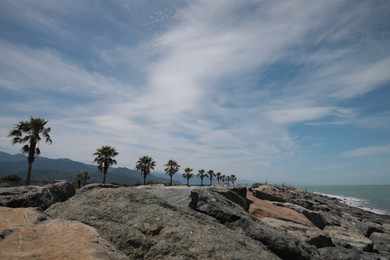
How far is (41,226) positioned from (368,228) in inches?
1091

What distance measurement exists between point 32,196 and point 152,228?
702 cm

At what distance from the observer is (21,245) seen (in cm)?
516

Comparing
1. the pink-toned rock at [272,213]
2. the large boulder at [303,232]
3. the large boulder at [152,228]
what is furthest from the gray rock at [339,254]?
the large boulder at [152,228]

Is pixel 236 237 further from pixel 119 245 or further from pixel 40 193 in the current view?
pixel 40 193

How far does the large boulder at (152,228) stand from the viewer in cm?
670

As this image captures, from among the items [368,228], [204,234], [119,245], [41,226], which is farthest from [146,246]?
[368,228]

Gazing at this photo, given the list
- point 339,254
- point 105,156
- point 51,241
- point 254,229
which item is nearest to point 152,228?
→ point 51,241

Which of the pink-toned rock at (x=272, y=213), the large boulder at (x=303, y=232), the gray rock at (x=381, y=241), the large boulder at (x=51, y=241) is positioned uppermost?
the large boulder at (x=51, y=241)

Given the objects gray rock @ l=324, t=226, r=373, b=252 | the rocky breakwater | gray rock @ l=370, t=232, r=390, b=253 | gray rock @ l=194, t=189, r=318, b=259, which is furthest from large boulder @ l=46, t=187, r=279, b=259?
gray rock @ l=370, t=232, r=390, b=253

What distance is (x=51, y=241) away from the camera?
5285 millimetres

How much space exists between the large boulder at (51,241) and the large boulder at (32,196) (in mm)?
6003

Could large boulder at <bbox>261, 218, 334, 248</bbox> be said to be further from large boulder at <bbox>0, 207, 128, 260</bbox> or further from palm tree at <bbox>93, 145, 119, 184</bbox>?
palm tree at <bbox>93, 145, 119, 184</bbox>

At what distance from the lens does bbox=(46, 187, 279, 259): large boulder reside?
6695 mm

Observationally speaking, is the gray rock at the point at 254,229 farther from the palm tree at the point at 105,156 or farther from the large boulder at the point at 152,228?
the palm tree at the point at 105,156
